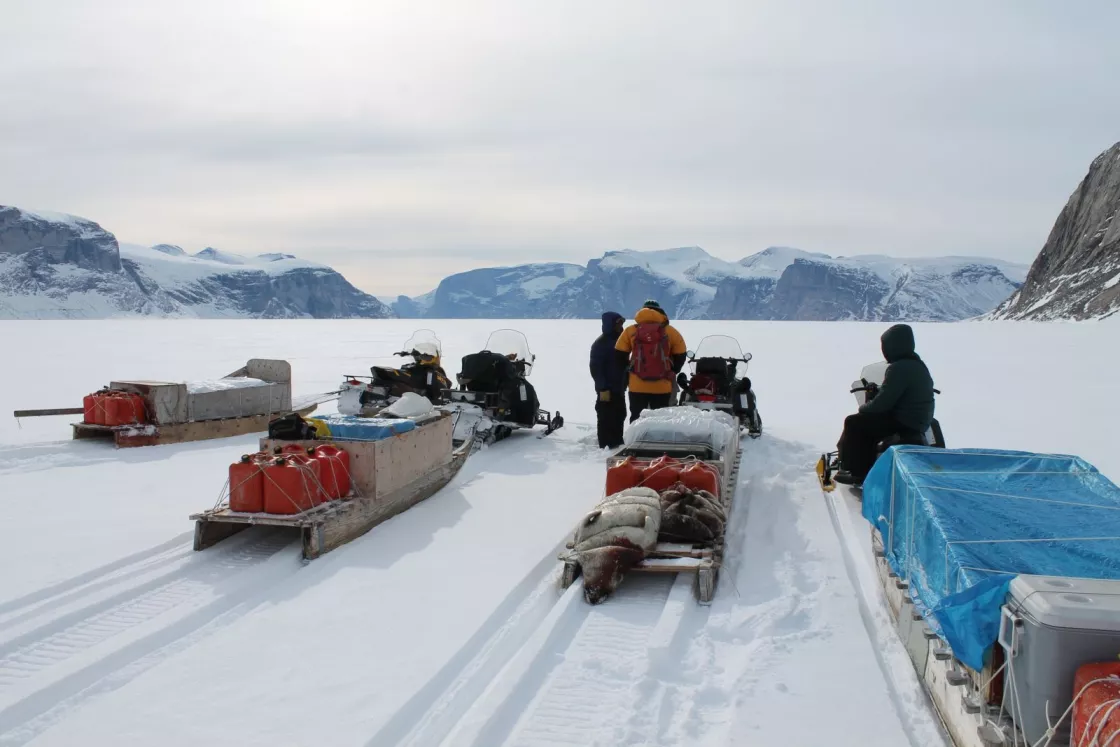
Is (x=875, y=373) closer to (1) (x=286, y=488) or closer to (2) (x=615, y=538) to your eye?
(2) (x=615, y=538)

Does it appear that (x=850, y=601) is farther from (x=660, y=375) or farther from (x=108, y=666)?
(x=660, y=375)

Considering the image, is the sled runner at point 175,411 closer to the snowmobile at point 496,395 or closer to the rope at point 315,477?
the snowmobile at point 496,395

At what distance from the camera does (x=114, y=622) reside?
4020 millimetres

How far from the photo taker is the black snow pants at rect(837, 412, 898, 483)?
6203 mm

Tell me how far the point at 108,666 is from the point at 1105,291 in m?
80.6

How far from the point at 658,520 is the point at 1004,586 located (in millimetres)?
2292

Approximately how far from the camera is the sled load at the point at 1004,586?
2.31m

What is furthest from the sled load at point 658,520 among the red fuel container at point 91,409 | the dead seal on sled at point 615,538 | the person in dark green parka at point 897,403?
the red fuel container at point 91,409

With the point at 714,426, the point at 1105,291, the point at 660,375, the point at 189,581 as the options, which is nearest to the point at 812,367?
the point at 660,375

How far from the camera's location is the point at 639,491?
4.98 metres

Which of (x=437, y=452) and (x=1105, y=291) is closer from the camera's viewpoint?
(x=437, y=452)

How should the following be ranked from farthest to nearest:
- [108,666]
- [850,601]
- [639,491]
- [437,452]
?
1. [437,452]
2. [639,491]
3. [850,601]
4. [108,666]

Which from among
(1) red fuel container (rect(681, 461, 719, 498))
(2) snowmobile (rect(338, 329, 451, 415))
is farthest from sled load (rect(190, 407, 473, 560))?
(2) snowmobile (rect(338, 329, 451, 415))

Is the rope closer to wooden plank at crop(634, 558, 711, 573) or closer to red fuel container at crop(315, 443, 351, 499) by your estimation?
red fuel container at crop(315, 443, 351, 499)
